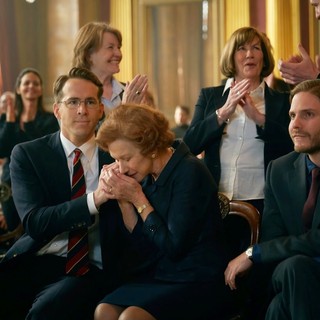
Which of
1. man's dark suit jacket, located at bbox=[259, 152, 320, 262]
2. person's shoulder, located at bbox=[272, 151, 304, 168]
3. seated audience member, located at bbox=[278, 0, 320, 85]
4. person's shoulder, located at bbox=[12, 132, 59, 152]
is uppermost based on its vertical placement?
seated audience member, located at bbox=[278, 0, 320, 85]

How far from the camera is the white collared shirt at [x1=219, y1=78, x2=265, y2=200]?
10.8 feet

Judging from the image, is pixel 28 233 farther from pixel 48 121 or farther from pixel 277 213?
pixel 48 121

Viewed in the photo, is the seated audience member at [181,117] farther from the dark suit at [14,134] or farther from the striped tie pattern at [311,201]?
the striped tie pattern at [311,201]

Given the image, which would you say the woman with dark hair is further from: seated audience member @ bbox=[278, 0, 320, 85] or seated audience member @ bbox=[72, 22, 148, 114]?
seated audience member @ bbox=[278, 0, 320, 85]

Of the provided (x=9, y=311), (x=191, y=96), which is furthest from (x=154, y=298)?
(x=191, y=96)

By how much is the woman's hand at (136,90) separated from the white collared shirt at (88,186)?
0.43 meters

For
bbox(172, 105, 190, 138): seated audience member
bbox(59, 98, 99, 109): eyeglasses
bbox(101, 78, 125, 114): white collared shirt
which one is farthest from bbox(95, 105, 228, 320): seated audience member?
bbox(172, 105, 190, 138): seated audience member

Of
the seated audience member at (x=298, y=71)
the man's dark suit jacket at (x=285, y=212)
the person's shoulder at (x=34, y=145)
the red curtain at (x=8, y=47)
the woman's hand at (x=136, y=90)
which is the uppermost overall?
the red curtain at (x=8, y=47)

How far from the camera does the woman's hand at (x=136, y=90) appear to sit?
10.8 ft

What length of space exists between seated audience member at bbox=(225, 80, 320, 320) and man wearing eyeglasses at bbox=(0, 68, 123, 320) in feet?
1.92

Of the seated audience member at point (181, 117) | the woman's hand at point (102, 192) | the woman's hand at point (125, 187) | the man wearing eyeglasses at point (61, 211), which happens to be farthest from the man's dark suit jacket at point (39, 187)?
the seated audience member at point (181, 117)

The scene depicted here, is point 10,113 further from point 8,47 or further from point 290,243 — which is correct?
point 290,243

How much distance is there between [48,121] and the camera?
14.9ft

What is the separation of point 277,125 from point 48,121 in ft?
5.93
